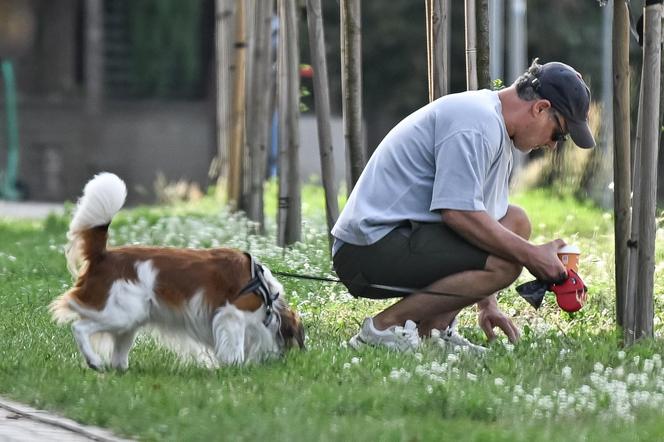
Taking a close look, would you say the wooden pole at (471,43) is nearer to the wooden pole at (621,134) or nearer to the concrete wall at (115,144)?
the wooden pole at (621,134)

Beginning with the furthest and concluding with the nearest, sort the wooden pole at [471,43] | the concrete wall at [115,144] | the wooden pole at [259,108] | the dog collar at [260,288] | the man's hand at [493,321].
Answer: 1. the concrete wall at [115,144]
2. the wooden pole at [259,108]
3. the wooden pole at [471,43]
4. the man's hand at [493,321]
5. the dog collar at [260,288]

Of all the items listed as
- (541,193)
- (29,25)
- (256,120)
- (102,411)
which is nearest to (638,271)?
(102,411)

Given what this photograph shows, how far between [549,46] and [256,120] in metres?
29.4

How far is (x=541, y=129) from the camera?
22.6 feet

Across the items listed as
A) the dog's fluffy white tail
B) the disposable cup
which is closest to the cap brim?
the disposable cup

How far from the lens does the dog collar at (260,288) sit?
645 cm

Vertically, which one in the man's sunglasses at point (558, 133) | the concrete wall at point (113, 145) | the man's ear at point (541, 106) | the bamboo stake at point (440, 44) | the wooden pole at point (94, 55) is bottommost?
the concrete wall at point (113, 145)

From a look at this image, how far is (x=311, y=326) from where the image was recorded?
793 cm

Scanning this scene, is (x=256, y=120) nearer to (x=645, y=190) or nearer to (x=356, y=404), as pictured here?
(x=645, y=190)

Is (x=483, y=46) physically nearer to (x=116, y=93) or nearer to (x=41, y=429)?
(x=41, y=429)

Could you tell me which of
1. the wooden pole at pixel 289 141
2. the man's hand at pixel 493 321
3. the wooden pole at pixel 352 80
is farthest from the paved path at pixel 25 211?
the man's hand at pixel 493 321

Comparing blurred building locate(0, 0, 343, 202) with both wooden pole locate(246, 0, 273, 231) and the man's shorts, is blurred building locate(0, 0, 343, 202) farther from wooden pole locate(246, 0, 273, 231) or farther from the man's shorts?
the man's shorts

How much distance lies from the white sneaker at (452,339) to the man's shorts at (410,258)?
0.25m

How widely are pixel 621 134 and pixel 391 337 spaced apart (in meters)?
1.49
